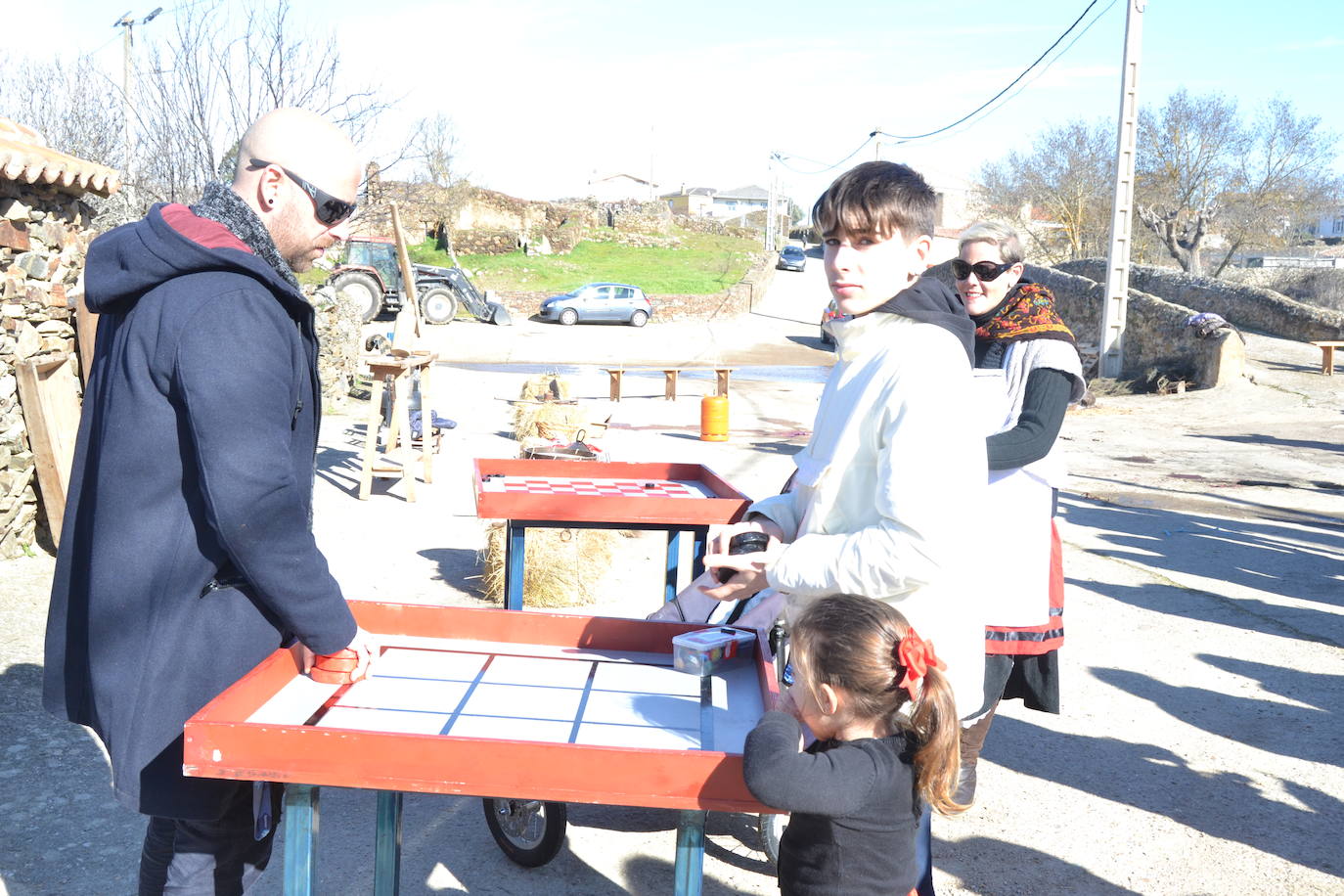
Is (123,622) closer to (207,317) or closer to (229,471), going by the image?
(229,471)

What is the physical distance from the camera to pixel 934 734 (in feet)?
6.48

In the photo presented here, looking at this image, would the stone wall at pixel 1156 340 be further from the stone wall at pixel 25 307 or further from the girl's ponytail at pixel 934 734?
the girl's ponytail at pixel 934 734

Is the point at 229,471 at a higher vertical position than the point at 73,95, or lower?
lower

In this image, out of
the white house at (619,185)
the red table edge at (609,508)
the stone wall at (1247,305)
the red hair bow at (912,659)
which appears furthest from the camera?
the white house at (619,185)

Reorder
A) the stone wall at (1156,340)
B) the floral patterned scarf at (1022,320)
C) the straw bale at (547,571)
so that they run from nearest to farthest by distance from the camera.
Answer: the floral patterned scarf at (1022,320), the straw bale at (547,571), the stone wall at (1156,340)

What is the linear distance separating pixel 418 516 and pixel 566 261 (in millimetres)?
34486

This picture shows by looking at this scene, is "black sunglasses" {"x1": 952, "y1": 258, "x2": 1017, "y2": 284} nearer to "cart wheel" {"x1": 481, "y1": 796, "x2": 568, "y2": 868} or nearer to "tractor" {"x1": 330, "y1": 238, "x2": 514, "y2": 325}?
"cart wheel" {"x1": 481, "y1": 796, "x2": 568, "y2": 868}

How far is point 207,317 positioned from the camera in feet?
6.50

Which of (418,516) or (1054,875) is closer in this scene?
(1054,875)

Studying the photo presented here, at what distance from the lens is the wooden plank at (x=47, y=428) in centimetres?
629

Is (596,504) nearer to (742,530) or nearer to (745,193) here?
(742,530)

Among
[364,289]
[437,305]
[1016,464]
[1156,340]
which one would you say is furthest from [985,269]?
[437,305]

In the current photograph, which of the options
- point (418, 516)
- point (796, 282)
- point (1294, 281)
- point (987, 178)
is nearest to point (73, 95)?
point (418, 516)

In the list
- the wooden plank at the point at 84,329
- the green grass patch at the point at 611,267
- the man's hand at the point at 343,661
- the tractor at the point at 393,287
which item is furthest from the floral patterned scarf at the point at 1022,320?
the green grass patch at the point at 611,267
